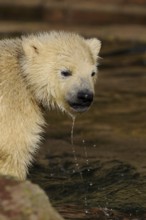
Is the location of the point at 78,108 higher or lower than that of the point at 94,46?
lower

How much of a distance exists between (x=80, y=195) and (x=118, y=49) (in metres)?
7.45

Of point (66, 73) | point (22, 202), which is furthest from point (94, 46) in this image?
point (22, 202)

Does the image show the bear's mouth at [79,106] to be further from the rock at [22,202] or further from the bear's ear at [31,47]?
the rock at [22,202]

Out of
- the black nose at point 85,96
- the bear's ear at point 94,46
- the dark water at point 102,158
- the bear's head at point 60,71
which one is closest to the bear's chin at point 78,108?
the bear's head at point 60,71

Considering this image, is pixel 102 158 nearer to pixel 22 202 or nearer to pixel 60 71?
pixel 60 71

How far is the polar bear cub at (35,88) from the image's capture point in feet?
17.7

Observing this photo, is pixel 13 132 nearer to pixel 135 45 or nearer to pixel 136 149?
pixel 136 149

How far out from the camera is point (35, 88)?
5.55 m

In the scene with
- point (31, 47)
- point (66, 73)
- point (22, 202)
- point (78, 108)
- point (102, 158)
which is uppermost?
point (31, 47)

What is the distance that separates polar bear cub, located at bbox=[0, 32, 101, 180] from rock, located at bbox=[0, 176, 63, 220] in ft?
3.66

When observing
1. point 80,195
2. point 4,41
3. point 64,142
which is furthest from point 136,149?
point 4,41

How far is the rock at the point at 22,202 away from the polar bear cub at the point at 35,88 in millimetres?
1116

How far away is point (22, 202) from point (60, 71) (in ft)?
5.02

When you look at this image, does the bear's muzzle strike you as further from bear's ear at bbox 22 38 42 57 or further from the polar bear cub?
bear's ear at bbox 22 38 42 57
